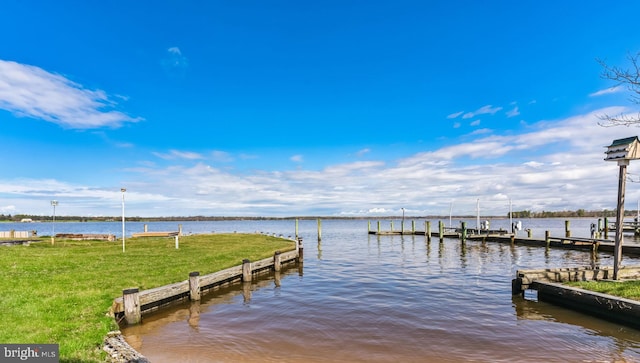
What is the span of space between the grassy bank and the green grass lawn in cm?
1620

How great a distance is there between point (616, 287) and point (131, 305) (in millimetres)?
17448

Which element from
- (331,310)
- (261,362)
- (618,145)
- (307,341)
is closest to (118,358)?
(261,362)

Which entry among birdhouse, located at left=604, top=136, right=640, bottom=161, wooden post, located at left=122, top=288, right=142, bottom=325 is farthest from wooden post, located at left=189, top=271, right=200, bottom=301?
birdhouse, located at left=604, top=136, right=640, bottom=161

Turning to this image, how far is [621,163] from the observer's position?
51.5 ft

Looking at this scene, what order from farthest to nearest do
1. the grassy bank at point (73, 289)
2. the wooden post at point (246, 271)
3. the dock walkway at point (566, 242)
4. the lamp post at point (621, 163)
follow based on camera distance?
the dock walkway at point (566, 242) < the wooden post at point (246, 271) < the lamp post at point (621, 163) < the grassy bank at point (73, 289)

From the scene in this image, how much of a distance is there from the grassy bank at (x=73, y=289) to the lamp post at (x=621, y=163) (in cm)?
1905

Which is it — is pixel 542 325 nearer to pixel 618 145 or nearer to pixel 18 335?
pixel 618 145

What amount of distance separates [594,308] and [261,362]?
39.8 ft

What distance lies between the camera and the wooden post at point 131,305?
11.3 metres

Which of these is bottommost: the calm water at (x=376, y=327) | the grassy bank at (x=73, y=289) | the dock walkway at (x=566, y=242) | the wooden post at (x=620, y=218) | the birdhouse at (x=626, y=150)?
the dock walkway at (x=566, y=242)

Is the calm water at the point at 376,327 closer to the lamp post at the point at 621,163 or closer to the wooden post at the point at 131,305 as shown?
the wooden post at the point at 131,305

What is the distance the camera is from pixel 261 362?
30.8ft

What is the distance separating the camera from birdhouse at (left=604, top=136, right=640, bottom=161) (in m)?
15.3

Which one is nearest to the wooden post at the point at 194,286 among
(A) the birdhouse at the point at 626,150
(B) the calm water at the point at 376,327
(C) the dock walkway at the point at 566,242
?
(B) the calm water at the point at 376,327
